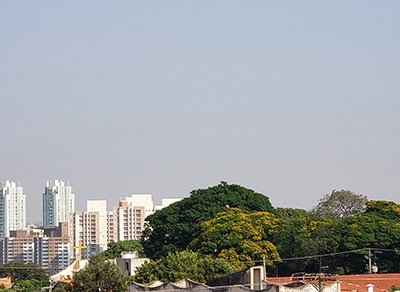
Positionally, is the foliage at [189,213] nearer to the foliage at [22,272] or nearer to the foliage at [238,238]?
the foliage at [238,238]

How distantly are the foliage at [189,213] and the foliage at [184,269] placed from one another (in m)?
17.5

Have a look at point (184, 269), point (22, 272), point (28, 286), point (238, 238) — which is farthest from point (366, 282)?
point (22, 272)

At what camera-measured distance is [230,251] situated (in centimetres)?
6097

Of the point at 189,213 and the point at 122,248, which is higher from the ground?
the point at 189,213

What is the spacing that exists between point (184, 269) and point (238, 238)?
12.1 metres

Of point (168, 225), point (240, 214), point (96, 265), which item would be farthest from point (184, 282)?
point (168, 225)

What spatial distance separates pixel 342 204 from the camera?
77000 mm

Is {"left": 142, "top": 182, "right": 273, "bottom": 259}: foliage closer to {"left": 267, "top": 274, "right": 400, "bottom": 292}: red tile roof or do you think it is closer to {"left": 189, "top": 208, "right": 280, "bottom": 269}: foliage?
{"left": 189, "top": 208, "right": 280, "bottom": 269}: foliage

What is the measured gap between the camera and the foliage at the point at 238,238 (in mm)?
61188

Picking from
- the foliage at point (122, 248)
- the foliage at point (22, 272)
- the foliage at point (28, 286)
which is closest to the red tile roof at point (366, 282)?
the foliage at point (28, 286)

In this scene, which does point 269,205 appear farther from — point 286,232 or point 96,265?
point 96,265

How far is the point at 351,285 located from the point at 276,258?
60.3 ft

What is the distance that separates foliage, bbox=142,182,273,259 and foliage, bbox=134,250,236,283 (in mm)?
17527

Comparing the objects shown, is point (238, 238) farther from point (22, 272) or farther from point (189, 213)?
point (22, 272)
